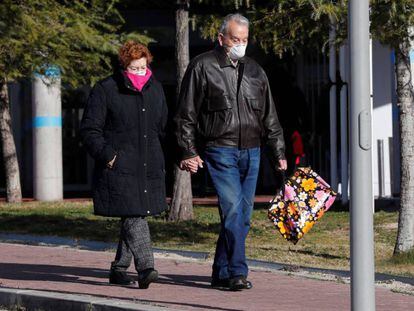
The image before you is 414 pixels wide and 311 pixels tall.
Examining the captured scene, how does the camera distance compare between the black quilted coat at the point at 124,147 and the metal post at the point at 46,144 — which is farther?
the metal post at the point at 46,144

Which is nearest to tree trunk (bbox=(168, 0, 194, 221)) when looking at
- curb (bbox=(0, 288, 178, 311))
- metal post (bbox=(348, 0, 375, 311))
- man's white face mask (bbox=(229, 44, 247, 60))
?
curb (bbox=(0, 288, 178, 311))

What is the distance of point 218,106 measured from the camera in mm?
8727

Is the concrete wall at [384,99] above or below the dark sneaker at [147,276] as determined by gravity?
above

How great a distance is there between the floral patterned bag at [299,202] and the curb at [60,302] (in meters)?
1.56

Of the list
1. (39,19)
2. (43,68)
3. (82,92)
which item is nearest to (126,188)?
(39,19)

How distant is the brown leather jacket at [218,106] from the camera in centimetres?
870

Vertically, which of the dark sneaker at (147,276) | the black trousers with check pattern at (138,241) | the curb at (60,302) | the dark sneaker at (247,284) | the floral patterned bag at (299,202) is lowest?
the curb at (60,302)

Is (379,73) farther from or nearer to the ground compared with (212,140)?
farther from the ground

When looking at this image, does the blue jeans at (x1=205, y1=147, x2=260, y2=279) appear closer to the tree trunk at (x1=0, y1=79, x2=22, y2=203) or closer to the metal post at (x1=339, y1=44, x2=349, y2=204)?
the metal post at (x1=339, y1=44, x2=349, y2=204)

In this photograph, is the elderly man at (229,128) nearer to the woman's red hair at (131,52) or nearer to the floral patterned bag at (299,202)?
the floral patterned bag at (299,202)

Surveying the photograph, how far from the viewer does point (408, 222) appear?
11.8 m

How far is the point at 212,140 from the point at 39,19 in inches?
314

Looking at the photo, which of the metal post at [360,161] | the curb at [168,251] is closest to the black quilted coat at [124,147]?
the curb at [168,251]

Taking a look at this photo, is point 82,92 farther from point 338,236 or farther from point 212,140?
point 212,140
